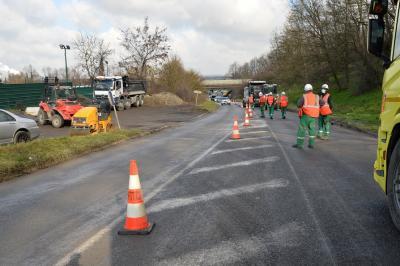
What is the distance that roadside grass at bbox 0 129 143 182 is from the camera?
9891 mm

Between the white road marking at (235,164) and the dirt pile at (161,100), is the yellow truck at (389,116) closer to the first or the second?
the white road marking at (235,164)

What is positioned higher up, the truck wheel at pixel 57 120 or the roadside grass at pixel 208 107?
the truck wheel at pixel 57 120

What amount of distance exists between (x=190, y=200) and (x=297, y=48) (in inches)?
1839

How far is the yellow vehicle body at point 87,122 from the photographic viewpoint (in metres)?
17.2

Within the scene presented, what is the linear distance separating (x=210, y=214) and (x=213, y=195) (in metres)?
1.09

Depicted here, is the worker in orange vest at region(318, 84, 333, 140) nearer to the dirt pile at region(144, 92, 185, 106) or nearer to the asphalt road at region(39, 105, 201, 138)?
the asphalt road at region(39, 105, 201, 138)

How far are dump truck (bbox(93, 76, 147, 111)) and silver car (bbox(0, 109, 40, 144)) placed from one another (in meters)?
19.9

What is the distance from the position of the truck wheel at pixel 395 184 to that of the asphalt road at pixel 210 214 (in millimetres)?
225

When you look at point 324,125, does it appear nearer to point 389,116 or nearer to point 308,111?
point 308,111

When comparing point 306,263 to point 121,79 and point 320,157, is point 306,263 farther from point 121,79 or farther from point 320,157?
point 121,79

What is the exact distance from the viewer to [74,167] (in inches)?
419

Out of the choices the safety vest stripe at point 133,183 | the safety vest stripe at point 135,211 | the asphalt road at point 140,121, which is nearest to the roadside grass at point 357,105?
the asphalt road at point 140,121

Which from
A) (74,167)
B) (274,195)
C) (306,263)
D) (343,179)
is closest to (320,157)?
(343,179)

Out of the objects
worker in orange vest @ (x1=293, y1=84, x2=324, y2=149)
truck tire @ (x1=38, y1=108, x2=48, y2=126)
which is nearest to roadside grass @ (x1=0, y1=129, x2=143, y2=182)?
worker in orange vest @ (x1=293, y1=84, x2=324, y2=149)
